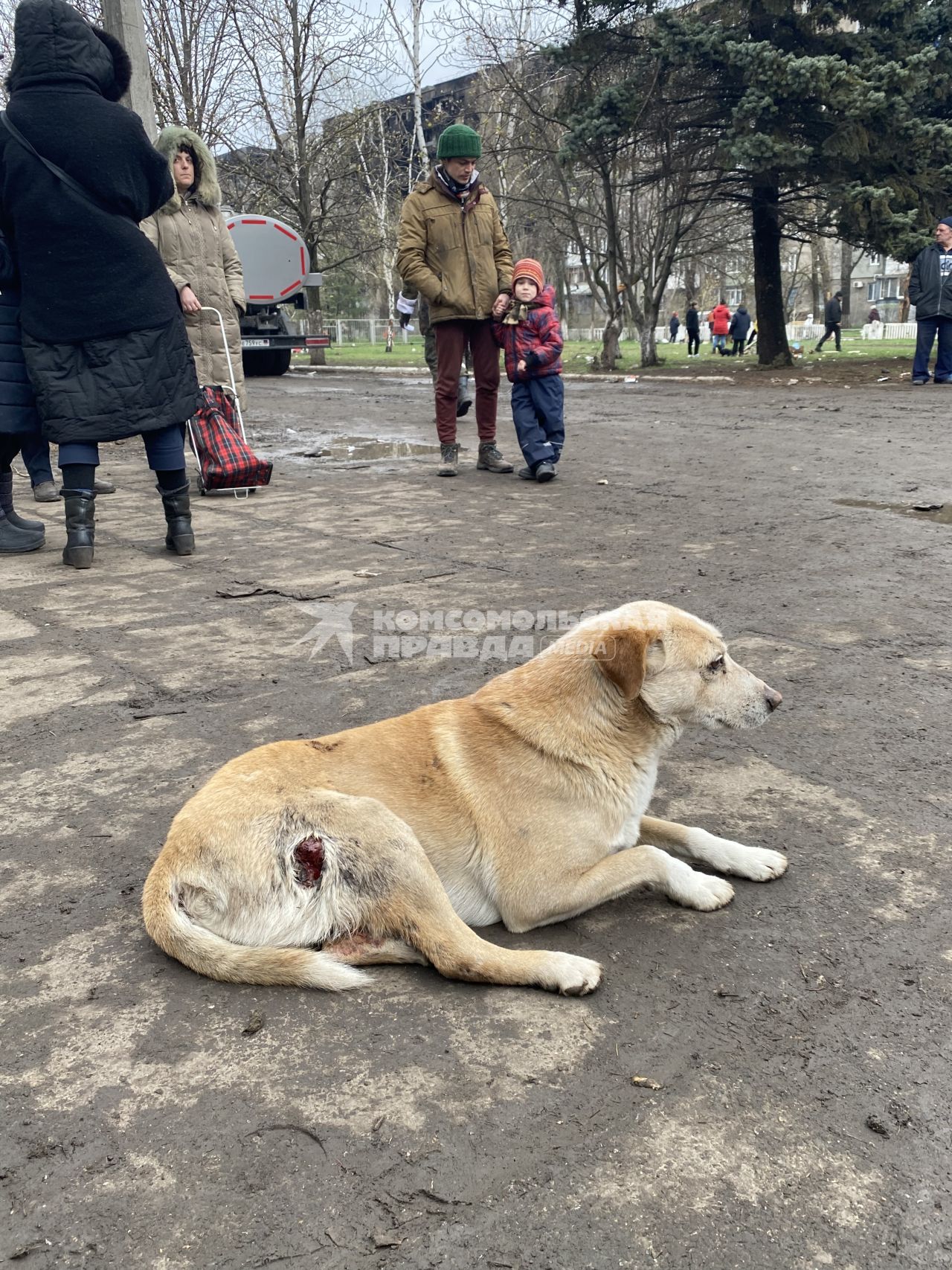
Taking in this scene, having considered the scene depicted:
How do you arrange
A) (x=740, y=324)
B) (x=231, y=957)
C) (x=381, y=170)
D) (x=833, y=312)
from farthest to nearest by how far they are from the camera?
(x=381, y=170) < (x=740, y=324) < (x=833, y=312) < (x=231, y=957)

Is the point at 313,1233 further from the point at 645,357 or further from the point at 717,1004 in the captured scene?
the point at 645,357

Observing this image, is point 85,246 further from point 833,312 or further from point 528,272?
point 833,312

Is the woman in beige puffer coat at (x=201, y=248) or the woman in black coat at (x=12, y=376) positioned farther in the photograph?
the woman in beige puffer coat at (x=201, y=248)

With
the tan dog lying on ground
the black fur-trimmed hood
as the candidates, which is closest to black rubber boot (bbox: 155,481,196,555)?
the black fur-trimmed hood

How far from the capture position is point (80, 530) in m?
6.61

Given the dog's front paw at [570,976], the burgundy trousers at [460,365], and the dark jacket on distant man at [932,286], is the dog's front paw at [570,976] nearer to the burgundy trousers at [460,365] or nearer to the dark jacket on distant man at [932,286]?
the burgundy trousers at [460,365]

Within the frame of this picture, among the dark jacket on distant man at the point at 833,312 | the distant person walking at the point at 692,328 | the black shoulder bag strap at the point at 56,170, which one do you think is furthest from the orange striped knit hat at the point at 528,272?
the distant person walking at the point at 692,328

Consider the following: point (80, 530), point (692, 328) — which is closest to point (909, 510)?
point (80, 530)

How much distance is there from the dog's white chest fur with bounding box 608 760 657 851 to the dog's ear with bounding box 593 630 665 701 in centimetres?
22

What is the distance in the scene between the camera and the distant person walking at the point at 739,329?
40.2m

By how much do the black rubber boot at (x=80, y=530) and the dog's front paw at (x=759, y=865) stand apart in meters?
5.15

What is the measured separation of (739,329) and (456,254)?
34.4m

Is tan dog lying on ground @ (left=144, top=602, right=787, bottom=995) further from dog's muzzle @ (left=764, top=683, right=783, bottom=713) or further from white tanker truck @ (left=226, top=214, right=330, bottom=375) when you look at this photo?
white tanker truck @ (left=226, top=214, right=330, bottom=375)

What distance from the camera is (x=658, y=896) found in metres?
2.91
